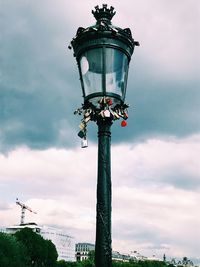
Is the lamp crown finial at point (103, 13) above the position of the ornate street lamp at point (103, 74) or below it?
above

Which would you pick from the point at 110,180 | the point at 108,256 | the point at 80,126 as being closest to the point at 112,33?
the point at 80,126

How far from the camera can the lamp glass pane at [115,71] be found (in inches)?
242

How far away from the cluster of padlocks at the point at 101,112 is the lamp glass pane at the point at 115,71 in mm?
188

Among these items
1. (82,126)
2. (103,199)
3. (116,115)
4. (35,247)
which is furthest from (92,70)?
(35,247)

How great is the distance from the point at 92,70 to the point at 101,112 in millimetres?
632

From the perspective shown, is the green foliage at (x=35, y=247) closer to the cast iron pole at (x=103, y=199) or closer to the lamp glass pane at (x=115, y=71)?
Result: the cast iron pole at (x=103, y=199)

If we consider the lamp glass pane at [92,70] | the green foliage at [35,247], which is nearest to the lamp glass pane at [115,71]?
the lamp glass pane at [92,70]

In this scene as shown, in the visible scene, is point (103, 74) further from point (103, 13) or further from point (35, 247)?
point (35, 247)

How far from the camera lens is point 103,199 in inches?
225

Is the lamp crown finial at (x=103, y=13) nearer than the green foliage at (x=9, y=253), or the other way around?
the lamp crown finial at (x=103, y=13)

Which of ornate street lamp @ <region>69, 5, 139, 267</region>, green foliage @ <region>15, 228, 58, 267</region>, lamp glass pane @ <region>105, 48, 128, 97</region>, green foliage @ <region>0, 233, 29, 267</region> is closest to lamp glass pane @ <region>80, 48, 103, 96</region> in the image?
ornate street lamp @ <region>69, 5, 139, 267</region>

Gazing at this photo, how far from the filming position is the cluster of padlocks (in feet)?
20.1

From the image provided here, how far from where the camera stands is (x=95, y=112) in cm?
628

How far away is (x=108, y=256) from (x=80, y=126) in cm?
198
